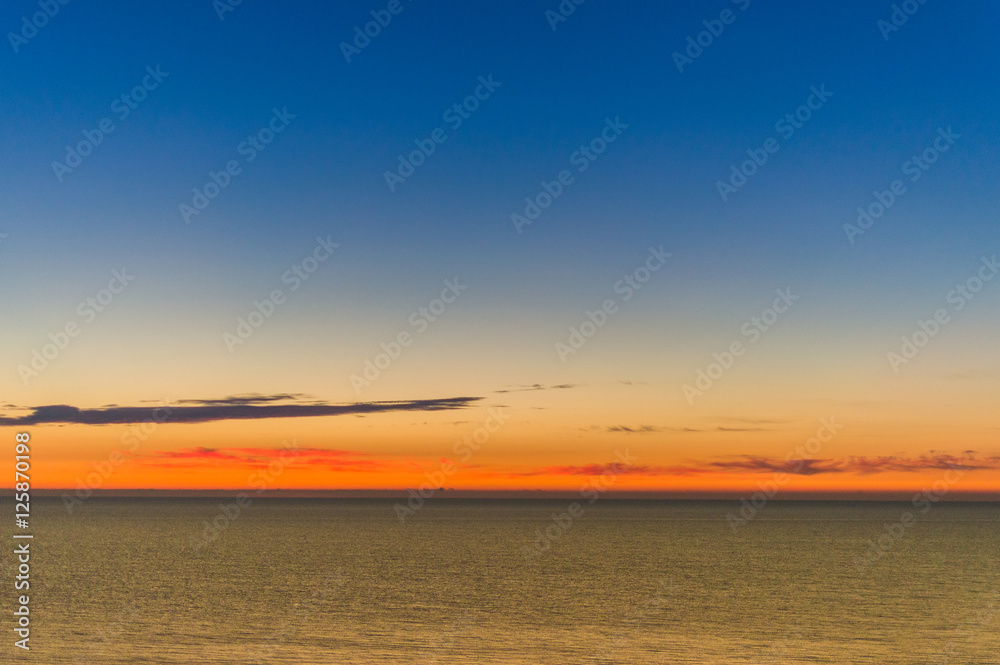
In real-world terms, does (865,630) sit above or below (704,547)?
below

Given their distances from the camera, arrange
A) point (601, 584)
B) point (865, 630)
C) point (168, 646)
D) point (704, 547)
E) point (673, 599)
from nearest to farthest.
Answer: point (168, 646) < point (865, 630) < point (673, 599) < point (601, 584) < point (704, 547)

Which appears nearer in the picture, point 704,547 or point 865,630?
point 865,630

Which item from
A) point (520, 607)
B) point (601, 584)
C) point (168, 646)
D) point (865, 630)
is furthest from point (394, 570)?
point (865, 630)

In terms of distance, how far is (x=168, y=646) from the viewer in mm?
28484

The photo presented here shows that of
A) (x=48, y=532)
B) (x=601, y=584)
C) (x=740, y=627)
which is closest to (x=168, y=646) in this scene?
(x=740, y=627)

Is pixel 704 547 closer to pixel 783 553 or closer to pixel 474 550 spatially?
pixel 783 553

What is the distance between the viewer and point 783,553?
7100 cm

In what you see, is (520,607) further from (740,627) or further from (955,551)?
(955,551)

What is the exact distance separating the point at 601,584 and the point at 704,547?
3498cm

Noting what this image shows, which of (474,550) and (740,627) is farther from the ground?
(474,550)

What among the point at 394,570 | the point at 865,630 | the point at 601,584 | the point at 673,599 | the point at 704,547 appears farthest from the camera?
the point at 704,547

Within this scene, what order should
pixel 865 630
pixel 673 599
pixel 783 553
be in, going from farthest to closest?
pixel 783 553
pixel 673 599
pixel 865 630

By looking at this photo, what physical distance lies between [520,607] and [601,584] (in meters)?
9.87

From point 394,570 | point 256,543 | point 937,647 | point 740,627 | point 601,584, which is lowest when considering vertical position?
point 937,647
